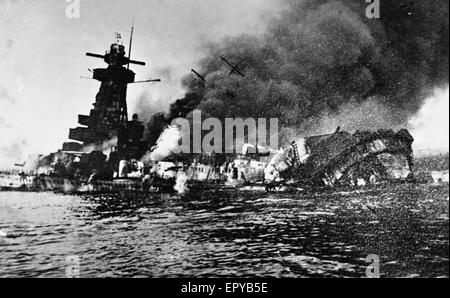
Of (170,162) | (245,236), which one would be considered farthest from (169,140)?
(245,236)

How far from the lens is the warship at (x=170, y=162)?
6973 mm

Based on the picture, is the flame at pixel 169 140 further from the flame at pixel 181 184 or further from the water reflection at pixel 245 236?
the water reflection at pixel 245 236

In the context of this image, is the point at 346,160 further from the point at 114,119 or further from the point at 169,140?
the point at 114,119

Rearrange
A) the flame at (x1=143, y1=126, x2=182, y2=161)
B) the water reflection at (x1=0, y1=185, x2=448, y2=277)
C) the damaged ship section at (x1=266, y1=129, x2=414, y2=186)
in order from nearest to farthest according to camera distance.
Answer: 1. the water reflection at (x1=0, y1=185, x2=448, y2=277)
2. the damaged ship section at (x1=266, y1=129, x2=414, y2=186)
3. the flame at (x1=143, y1=126, x2=182, y2=161)

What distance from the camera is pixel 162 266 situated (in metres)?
5.88

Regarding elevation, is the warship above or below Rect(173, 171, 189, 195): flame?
above

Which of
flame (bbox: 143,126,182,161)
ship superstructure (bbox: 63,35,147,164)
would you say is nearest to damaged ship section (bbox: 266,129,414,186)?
flame (bbox: 143,126,182,161)

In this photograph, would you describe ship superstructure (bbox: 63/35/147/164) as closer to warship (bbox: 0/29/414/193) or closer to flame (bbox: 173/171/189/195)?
warship (bbox: 0/29/414/193)

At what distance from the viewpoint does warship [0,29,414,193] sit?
275 inches

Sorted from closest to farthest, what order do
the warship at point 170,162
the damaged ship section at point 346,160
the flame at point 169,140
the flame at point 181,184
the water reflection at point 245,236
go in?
1. the water reflection at point 245,236
2. the damaged ship section at point 346,160
3. the warship at point 170,162
4. the flame at point 169,140
5. the flame at point 181,184

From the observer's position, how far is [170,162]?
8344mm

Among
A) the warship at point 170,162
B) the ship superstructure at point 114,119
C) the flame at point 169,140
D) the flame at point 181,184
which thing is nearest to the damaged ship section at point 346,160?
the warship at point 170,162

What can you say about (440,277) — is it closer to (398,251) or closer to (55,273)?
(398,251)

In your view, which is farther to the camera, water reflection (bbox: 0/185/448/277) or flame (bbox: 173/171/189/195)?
flame (bbox: 173/171/189/195)
